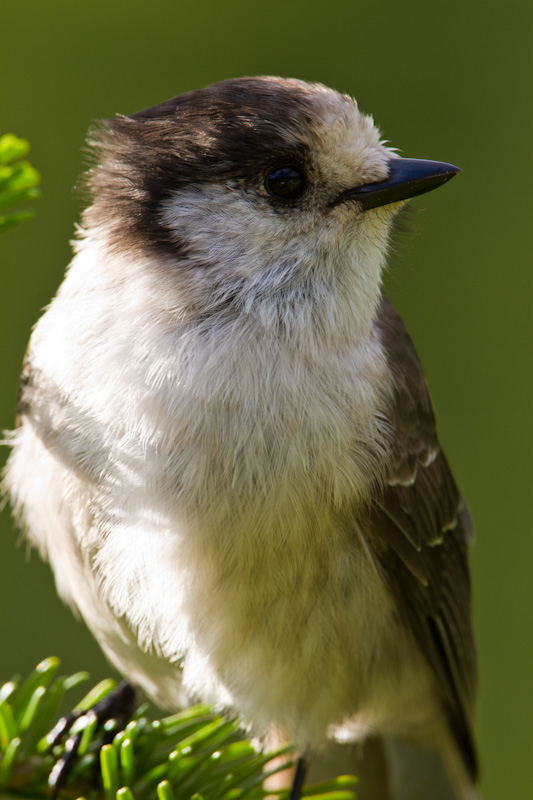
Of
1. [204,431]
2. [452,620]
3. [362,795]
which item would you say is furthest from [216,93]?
[362,795]

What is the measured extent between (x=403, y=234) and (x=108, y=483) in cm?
96

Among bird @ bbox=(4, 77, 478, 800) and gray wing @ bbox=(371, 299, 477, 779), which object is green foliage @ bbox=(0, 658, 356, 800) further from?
gray wing @ bbox=(371, 299, 477, 779)

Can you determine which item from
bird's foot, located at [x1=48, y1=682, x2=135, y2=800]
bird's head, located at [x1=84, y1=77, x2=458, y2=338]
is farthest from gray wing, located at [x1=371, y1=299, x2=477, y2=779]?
bird's foot, located at [x1=48, y1=682, x2=135, y2=800]

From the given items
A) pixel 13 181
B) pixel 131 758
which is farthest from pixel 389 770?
pixel 13 181

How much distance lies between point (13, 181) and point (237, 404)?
0.63 m

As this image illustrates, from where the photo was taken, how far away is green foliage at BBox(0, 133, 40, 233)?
1678mm

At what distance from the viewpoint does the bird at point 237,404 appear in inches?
77.4

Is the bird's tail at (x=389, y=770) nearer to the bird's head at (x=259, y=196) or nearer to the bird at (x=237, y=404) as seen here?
the bird at (x=237, y=404)

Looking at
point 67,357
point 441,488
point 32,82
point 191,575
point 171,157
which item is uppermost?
point 32,82

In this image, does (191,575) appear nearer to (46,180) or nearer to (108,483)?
(108,483)

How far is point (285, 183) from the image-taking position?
2084 mm

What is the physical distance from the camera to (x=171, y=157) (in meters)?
2.12

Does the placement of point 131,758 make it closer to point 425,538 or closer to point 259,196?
point 425,538

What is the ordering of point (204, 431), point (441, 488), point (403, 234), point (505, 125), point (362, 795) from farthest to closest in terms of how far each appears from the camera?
point (505, 125)
point (362, 795)
point (441, 488)
point (403, 234)
point (204, 431)
